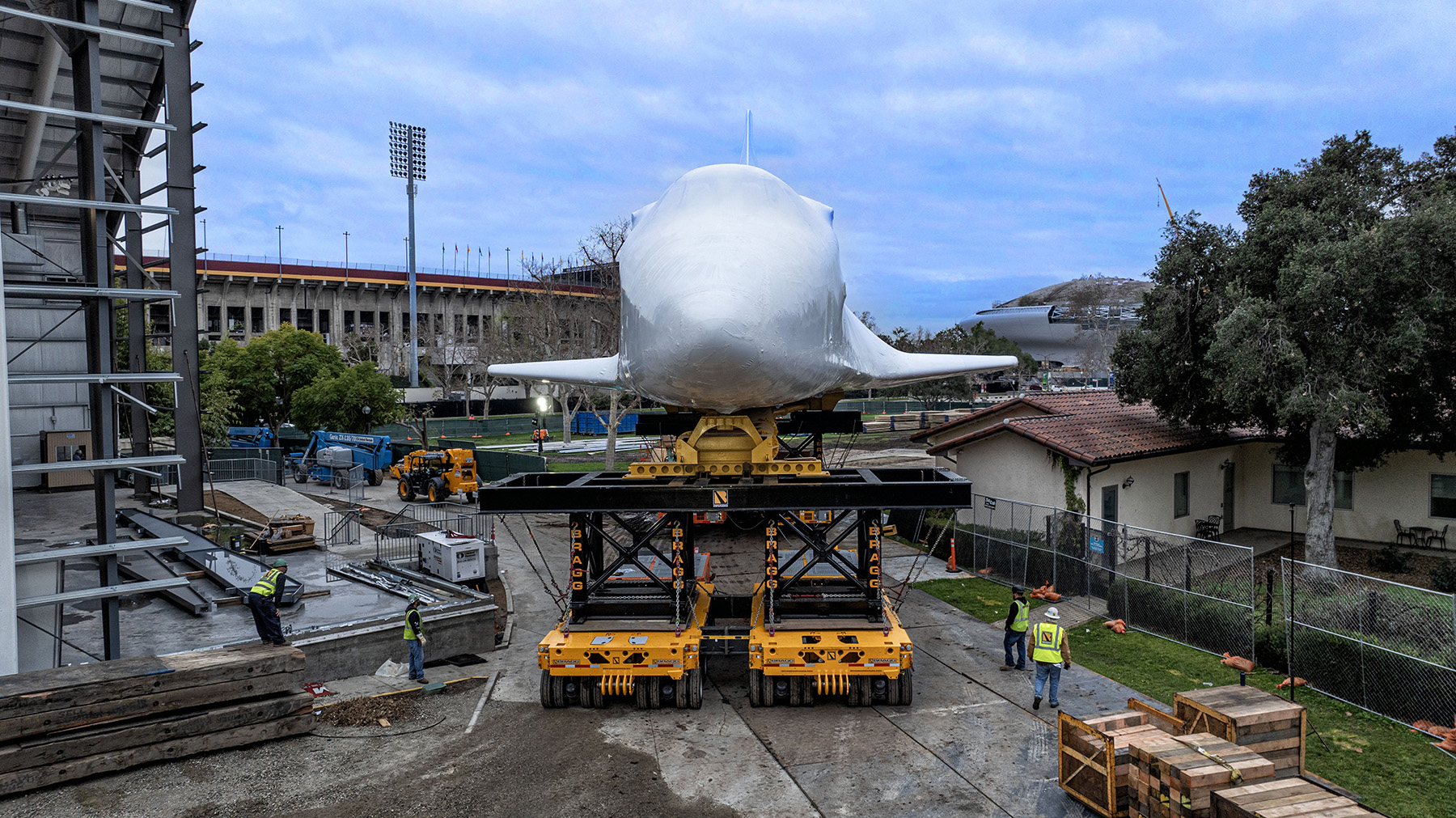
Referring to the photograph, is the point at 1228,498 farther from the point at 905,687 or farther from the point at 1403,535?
the point at 905,687

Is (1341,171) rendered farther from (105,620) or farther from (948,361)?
(105,620)

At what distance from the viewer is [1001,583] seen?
18.0 m

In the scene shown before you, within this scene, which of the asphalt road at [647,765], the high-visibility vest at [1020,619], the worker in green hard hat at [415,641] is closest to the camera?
the asphalt road at [647,765]

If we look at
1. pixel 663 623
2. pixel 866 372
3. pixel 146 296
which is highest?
pixel 146 296

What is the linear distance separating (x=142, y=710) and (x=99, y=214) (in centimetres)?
949

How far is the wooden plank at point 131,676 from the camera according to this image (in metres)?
8.47

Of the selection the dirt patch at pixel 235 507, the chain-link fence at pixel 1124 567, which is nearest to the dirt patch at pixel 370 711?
the chain-link fence at pixel 1124 567

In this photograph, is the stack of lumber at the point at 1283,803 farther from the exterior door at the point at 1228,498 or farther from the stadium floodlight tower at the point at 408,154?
the stadium floodlight tower at the point at 408,154

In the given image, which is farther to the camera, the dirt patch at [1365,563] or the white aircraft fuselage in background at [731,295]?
the dirt patch at [1365,563]

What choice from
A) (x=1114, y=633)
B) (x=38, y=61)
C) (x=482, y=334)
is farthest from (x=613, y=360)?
(x=482, y=334)

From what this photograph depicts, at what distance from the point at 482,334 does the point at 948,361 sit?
2680 inches

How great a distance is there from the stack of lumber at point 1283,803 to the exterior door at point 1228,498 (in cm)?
1830

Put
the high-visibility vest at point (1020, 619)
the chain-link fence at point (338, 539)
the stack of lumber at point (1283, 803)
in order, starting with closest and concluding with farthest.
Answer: the stack of lumber at point (1283, 803), the high-visibility vest at point (1020, 619), the chain-link fence at point (338, 539)

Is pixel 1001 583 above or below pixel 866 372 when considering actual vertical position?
below
